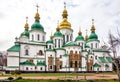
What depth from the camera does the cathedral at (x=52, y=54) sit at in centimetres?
6003

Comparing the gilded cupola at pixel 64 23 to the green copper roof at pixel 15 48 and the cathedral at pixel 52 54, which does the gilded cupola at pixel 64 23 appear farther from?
the green copper roof at pixel 15 48

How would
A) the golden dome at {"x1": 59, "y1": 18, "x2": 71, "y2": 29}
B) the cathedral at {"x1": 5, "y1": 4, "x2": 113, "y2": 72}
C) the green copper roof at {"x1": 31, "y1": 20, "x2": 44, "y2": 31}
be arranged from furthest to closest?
the golden dome at {"x1": 59, "y1": 18, "x2": 71, "y2": 29} → the green copper roof at {"x1": 31, "y1": 20, "x2": 44, "y2": 31} → the cathedral at {"x1": 5, "y1": 4, "x2": 113, "y2": 72}

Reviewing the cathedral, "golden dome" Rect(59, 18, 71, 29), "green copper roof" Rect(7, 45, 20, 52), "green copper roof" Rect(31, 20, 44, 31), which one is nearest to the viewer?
"green copper roof" Rect(7, 45, 20, 52)

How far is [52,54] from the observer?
215 feet

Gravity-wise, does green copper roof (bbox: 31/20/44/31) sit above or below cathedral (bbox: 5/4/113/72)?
above

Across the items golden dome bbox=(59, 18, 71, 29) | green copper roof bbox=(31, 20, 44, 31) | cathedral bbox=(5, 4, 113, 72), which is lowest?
cathedral bbox=(5, 4, 113, 72)

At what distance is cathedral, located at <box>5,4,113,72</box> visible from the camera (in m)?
60.0

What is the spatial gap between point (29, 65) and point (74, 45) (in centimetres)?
1480

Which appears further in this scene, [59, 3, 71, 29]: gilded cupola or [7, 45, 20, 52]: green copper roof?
[59, 3, 71, 29]: gilded cupola

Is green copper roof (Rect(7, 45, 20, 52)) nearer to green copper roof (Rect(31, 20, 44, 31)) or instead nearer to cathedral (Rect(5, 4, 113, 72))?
cathedral (Rect(5, 4, 113, 72))

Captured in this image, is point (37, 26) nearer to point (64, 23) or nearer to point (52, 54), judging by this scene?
point (52, 54)

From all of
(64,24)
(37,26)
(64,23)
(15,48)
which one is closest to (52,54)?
(37,26)

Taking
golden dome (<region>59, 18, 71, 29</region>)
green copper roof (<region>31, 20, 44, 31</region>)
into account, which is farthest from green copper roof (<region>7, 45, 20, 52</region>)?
golden dome (<region>59, 18, 71, 29</region>)

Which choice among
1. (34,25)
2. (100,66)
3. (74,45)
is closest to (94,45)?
(100,66)
